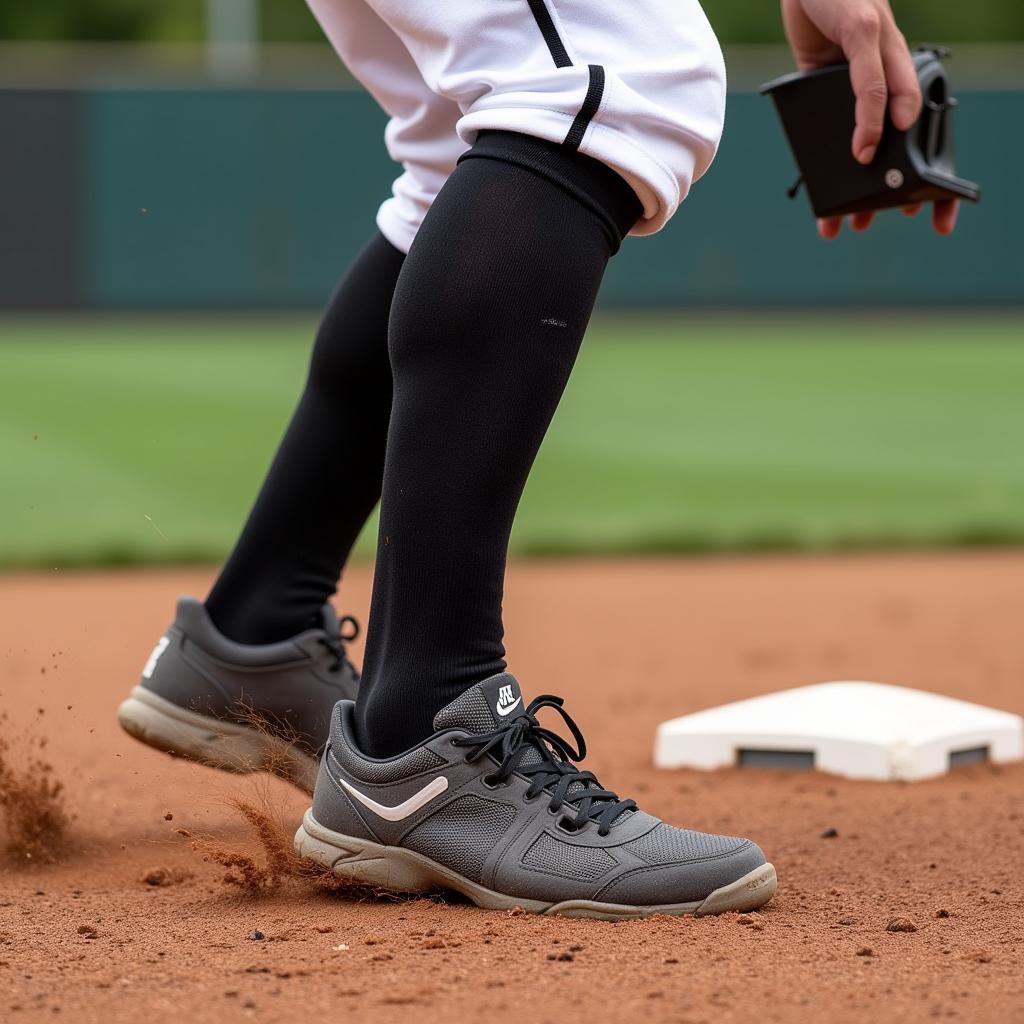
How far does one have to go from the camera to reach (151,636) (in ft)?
10.4

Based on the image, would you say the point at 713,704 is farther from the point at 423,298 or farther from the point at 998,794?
the point at 423,298

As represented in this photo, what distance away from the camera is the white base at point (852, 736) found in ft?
6.86

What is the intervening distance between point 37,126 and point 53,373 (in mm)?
5649

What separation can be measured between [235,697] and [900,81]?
0.94m

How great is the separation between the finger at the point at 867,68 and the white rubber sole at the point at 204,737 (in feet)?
2.89

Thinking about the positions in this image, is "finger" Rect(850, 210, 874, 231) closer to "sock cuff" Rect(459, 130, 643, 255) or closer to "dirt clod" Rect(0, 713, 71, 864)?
"sock cuff" Rect(459, 130, 643, 255)

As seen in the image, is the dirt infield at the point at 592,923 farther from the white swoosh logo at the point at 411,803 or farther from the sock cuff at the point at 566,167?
the sock cuff at the point at 566,167

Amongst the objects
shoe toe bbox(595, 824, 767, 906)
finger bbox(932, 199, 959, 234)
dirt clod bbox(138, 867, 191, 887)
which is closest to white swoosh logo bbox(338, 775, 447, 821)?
shoe toe bbox(595, 824, 767, 906)

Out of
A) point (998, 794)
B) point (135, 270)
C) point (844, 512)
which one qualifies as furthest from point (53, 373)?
point (998, 794)

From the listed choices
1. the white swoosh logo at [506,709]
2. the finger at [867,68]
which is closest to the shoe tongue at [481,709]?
the white swoosh logo at [506,709]

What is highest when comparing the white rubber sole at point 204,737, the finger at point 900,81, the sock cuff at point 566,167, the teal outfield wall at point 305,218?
the teal outfield wall at point 305,218

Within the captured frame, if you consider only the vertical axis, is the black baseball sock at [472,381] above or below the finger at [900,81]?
below

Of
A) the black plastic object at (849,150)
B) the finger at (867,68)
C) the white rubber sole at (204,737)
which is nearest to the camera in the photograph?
the finger at (867,68)

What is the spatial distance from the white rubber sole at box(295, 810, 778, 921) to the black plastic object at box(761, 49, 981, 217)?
72 cm
